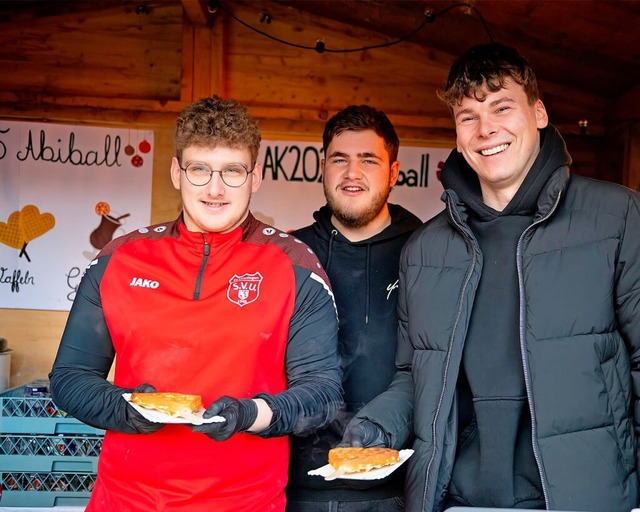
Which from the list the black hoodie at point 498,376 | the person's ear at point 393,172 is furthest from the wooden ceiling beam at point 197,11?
the black hoodie at point 498,376

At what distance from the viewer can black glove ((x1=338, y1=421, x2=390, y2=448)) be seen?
2045mm

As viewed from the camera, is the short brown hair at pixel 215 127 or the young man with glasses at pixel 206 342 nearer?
the young man with glasses at pixel 206 342

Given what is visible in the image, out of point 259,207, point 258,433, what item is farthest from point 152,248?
point 259,207

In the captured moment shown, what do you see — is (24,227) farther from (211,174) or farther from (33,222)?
(211,174)

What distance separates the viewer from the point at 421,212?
510 centimetres

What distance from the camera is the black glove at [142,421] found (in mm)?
1889

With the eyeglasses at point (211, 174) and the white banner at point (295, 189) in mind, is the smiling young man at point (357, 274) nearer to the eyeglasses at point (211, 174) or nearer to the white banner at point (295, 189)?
the eyeglasses at point (211, 174)

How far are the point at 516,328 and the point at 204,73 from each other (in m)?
3.53

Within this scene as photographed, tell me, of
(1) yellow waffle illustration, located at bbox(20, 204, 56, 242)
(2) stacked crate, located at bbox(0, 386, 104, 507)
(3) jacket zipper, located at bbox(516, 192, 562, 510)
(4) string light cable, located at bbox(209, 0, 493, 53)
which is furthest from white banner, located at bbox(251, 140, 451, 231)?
(3) jacket zipper, located at bbox(516, 192, 562, 510)

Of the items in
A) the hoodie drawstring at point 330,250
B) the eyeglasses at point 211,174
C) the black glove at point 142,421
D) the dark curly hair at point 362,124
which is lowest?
the black glove at point 142,421

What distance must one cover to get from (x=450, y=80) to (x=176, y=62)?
331cm

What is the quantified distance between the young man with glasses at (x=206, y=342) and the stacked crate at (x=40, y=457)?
5.76 feet

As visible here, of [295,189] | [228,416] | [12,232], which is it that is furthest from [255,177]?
[12,232]

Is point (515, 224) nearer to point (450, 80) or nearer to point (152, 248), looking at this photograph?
point (450, 80)
